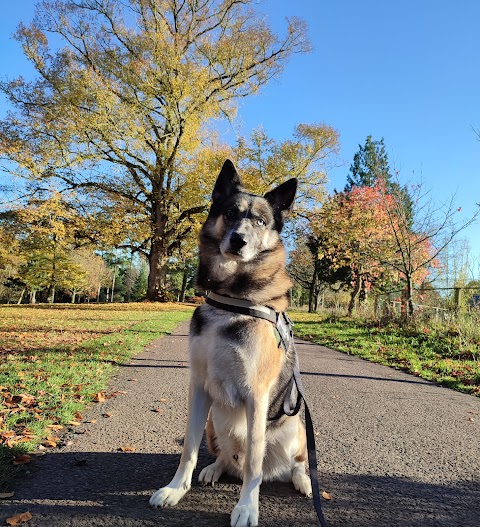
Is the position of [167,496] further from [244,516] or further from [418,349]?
[418,349]

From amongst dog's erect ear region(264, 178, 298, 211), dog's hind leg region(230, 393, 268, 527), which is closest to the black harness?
dog's hind leg region(230, 393, 268, 527)

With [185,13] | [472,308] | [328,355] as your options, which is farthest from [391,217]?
[185,13]

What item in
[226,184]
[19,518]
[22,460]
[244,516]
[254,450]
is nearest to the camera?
[19,518]

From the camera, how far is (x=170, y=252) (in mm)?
28984

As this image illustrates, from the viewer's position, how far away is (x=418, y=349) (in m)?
9.57

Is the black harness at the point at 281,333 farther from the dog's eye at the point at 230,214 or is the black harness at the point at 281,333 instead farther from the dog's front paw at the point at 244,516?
the dog's eye at the point at 230,214

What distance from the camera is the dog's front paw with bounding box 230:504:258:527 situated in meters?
2.17

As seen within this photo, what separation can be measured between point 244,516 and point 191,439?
1.83 feet

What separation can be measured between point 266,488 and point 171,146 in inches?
933

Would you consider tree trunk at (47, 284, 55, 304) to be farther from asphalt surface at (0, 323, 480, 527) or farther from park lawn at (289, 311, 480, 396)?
asphalt surface at (0, 323, 480, 527)

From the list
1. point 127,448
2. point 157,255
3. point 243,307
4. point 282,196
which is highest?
point 157,255

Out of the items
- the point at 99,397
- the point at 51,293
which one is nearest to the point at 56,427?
the point at 99,397

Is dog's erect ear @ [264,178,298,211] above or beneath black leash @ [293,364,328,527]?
above

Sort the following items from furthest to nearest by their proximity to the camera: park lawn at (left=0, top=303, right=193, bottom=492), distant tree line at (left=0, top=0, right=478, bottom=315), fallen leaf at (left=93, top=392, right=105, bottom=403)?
1. distant tree line at (left=0, top=0, right=478, bottom=315)
2. fallen leaf at (left=93, top=392, right=105, bottom=403)
3. park lawn at (left=0, top=303, right=193, bottom=492)
